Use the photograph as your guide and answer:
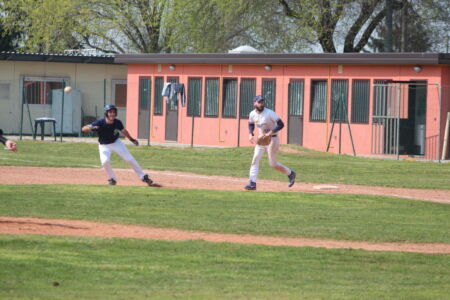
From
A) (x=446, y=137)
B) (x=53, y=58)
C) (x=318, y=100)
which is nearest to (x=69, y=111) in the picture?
(x=53, y=58)

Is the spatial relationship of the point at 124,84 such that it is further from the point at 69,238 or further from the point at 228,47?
the point at 69,238

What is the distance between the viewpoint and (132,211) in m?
15.5

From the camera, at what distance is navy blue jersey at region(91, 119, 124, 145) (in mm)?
18828

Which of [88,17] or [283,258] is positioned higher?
[88,17]

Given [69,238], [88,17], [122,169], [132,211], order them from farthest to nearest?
1. [88,17]
2. [122,169]
3. [132,211]
4. [69,238]

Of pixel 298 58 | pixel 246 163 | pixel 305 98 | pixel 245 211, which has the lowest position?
pixel 245 211

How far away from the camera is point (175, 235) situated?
43.4 feet

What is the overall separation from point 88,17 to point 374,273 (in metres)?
45.0

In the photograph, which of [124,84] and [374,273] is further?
[124,84]

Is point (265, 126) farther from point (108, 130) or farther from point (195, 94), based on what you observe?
point (195, 94)

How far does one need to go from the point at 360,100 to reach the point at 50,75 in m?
15.8

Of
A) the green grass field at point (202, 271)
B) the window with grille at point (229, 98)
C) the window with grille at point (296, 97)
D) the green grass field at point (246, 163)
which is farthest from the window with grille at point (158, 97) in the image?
the green grass field at point (202, 271)

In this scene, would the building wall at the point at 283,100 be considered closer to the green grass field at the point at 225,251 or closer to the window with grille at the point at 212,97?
the window with grille at the point at 212,97

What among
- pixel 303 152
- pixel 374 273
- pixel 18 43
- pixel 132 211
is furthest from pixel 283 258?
pixel 18 43
